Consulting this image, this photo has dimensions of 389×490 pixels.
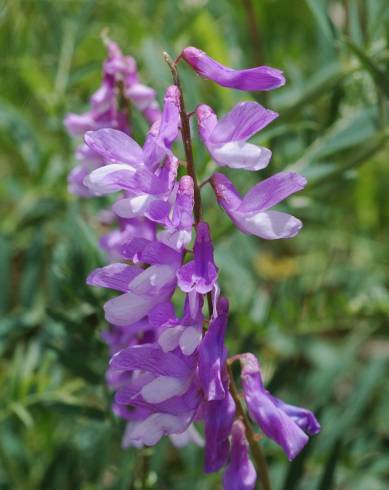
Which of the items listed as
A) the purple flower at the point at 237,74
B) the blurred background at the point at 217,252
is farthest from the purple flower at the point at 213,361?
the blurred background at the point at 217,252

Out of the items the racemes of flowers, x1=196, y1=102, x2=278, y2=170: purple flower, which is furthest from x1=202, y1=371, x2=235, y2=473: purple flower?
x1=196, y1=102, x2=278, y2=170: purple flower

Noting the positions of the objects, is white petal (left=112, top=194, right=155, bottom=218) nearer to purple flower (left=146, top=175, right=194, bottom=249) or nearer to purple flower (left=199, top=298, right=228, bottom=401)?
purple flower (left=146, top=175, right=194, bottom=249)

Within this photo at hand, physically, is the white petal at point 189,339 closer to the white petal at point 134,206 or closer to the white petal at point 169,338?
the white petal at point 169,338

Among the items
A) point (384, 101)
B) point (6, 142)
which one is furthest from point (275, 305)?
point (6, 142)

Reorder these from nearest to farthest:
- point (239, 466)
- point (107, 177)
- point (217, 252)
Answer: point (107, 177) < point (239, 466) < point (217, 252)

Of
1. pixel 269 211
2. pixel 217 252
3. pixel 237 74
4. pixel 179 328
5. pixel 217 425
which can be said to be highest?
pixel 237 74

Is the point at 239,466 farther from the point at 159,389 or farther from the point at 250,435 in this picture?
the point at 159,389

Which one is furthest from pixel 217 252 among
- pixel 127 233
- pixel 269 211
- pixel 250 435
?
pixel 269 211
